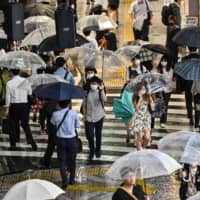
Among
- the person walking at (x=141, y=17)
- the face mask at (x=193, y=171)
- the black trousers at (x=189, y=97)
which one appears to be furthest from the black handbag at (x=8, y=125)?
the person walking at (x=141, y=17)

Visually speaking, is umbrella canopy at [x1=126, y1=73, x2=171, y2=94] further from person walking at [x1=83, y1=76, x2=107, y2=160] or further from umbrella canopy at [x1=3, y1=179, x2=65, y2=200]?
umbrella canopy at [x1=3, y1=179, x2=65, y2=200]

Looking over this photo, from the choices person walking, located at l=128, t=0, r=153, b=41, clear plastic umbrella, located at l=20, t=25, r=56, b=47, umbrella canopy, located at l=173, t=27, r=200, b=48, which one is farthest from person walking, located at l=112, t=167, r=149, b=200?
person walking, located at l=128, t=0, r=153, b=41

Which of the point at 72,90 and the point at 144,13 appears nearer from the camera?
the point at 72,90

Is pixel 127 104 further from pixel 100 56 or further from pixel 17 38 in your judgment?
pixel 17 38

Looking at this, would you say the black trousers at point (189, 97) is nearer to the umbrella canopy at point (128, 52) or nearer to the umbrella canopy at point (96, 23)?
the umbrella canopy at point (128, 52)

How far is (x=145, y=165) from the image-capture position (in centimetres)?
1003

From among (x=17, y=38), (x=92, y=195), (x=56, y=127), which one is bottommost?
(x=92, y=195)

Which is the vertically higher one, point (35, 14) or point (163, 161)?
point (35, 14)

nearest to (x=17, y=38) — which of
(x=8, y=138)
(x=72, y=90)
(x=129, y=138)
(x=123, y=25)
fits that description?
(x=8, y=138)

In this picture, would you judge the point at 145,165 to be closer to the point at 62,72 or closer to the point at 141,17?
the point at 62,72

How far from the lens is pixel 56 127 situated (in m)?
13.3

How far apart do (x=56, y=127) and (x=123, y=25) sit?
43.4 ft

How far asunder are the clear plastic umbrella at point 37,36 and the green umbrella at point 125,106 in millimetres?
3641

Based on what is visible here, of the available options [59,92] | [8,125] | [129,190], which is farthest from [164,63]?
[129,190]
